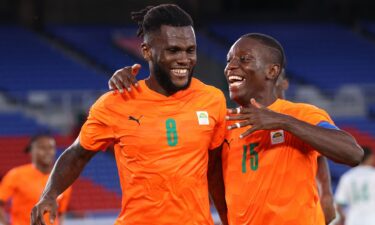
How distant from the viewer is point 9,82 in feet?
69.5

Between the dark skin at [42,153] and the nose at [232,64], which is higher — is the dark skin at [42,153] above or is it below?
below

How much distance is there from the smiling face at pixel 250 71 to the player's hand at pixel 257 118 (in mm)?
406

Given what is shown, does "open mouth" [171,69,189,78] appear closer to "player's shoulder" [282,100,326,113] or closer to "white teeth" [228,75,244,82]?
"white teeth" [228,75,244,82]

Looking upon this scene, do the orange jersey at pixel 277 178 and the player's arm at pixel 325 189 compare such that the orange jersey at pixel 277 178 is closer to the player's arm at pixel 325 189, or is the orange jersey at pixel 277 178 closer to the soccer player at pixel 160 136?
the soccer player at pixel 160 136

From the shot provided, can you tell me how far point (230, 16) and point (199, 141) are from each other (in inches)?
869

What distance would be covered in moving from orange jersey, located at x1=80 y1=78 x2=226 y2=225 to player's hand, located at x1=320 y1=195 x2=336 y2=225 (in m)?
1.45

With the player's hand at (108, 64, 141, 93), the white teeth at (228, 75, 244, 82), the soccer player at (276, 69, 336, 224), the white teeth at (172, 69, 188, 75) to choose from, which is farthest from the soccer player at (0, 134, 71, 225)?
the white teeth at (172, 69, 188, 75)

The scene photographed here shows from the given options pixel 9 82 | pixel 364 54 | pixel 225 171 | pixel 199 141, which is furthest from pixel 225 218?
pixel 364 54

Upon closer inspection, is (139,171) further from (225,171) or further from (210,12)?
(210,12)

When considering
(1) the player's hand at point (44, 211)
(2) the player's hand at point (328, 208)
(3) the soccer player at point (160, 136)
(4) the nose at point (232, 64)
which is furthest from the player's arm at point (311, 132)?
(2) the player's hand at point (328, 208)

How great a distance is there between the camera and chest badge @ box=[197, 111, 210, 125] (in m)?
5.07

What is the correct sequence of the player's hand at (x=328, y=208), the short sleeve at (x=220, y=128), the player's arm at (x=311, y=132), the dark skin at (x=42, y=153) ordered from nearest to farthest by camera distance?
the player's arm at (x=311, y=132) → the short sleeve at (x=220, y=128) → the player's hand at (x=328, y=208) → the dark skin at (x=42, y=153)

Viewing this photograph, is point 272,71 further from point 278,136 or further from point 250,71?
point 278,136

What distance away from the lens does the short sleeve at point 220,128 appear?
17.1 feet
